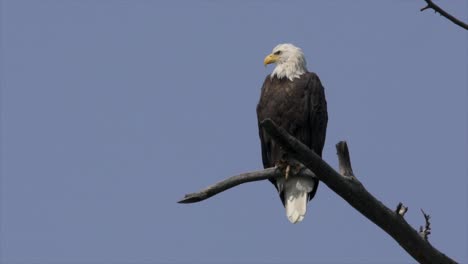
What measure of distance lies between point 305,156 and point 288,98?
7.88ft

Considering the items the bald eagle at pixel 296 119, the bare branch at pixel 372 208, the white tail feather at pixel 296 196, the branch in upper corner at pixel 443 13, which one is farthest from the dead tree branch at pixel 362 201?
the white tail feather at pixel 296 196

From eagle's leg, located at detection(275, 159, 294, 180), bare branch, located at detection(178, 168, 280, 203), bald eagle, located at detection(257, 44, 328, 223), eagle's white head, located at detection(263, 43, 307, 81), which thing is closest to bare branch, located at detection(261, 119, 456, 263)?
bare branch, located at detection(178, 168, 280, 203)

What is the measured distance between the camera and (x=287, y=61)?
753 centimetres

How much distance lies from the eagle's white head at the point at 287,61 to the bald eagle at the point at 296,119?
43 mm

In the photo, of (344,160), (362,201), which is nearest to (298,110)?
(344,160)

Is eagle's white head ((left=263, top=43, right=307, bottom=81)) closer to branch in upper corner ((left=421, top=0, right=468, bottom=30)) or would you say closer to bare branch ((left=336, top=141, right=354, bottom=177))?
bare branch ((left=336, top=141, right=354, bottom=177))

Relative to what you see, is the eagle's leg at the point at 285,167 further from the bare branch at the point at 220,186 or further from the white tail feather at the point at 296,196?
the bare branch at the point at 220,186

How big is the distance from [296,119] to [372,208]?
2.18 metres

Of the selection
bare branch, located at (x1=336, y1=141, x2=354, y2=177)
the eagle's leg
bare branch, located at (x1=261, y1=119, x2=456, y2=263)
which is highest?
the eagle's leg

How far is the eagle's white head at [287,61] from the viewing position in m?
7.36

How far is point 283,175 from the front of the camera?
665 cm

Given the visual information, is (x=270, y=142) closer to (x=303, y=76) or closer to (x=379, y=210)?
(x=303, y=76)

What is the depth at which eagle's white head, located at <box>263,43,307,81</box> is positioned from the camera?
736 centimetres

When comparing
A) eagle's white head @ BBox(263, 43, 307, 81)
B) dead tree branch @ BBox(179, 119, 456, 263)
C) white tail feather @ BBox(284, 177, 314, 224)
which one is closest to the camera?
dead tree branch @ BBox(179, 119, 456, 263)
